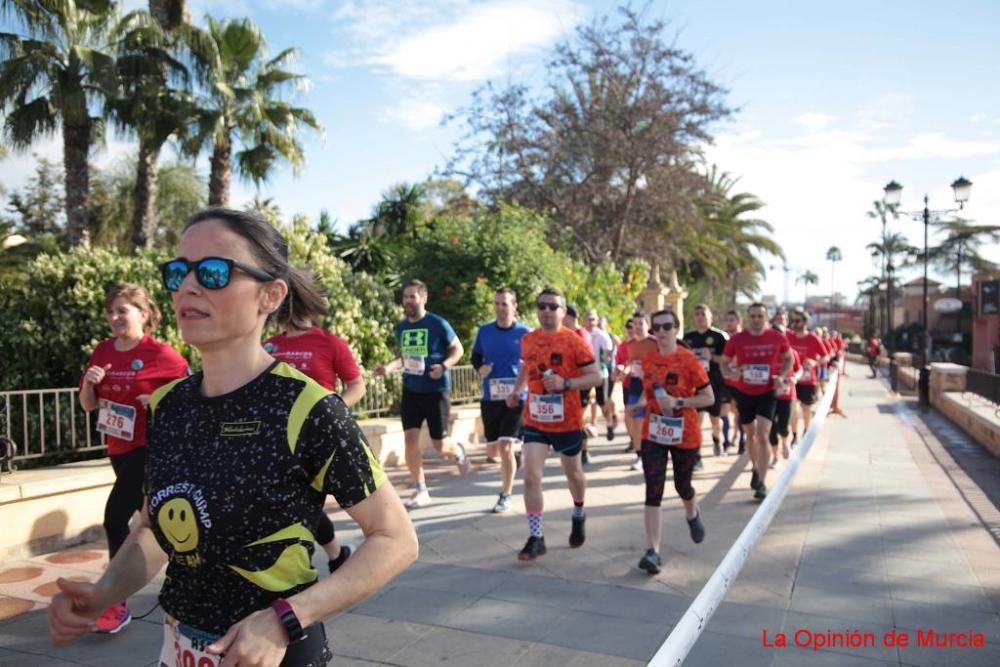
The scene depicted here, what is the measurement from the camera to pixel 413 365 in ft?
24.2

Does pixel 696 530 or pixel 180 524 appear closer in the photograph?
pixel 180 524

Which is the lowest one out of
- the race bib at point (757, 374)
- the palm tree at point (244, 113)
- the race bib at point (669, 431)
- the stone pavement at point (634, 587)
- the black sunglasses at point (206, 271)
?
the stone pavement at point (634, 587)

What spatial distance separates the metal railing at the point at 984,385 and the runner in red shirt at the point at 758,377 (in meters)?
7.82

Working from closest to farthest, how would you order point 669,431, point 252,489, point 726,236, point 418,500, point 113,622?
1. point 252,489
2. point 113,622
3. point 669,431
4. point 418,500
5. point 726,236

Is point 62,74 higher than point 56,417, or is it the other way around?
point 62,74

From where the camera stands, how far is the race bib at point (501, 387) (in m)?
7.25

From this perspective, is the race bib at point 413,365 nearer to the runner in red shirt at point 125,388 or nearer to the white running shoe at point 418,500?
the white running shoe at point 418,500

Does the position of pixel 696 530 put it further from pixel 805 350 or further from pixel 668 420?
pixel 805 350

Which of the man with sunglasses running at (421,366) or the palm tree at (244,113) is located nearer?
the man with sunglasses running at (421,366)

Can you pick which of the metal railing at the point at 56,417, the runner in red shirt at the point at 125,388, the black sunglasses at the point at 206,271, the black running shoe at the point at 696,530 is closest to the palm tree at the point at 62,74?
the metal railing at the point at 56,417

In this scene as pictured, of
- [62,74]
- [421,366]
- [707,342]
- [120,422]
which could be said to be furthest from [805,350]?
[62,74]

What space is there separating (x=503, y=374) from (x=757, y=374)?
114 inches

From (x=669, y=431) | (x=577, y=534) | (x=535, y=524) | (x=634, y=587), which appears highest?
(x=669, y=431)

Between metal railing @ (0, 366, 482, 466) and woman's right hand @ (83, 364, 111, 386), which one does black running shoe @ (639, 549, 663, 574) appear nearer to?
woman's right hand @ (83, 364, 111, 386)
